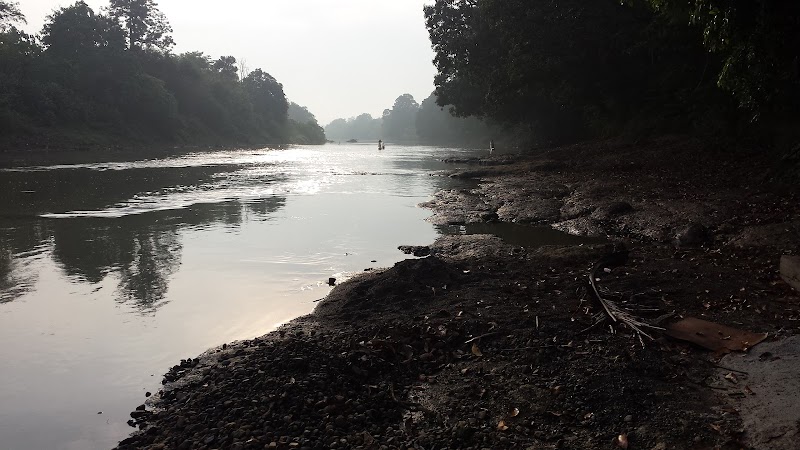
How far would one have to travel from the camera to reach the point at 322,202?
72.5 ft

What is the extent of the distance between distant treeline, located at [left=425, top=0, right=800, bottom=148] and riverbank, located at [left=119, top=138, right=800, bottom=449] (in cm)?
353

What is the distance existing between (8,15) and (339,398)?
245 feet

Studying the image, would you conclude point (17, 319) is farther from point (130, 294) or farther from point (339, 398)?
point (339, 398)

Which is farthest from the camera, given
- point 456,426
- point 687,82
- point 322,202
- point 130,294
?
point 687,82

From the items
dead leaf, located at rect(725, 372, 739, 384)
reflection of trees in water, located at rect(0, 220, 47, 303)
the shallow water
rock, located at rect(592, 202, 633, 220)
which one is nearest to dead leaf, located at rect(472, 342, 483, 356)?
dead leaf, located at rect(725, 372, 739, 384)

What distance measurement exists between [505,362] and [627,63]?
3136 centimetres

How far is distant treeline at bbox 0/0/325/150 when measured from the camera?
55406 mm

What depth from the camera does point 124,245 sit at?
519 inches

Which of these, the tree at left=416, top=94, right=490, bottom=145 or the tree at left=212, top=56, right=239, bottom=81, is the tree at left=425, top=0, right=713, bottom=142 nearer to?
the tree at left=416, top=94, right=490, bottom=145

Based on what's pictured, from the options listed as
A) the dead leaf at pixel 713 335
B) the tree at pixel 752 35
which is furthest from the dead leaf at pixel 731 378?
the tree at pixel 752 35

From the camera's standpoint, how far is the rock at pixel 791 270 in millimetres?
7268

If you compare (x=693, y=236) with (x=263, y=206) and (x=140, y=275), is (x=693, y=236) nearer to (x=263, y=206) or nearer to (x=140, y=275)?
(x=140, y=275)

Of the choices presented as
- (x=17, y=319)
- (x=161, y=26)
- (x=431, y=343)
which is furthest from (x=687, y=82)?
(x=161, y=26)

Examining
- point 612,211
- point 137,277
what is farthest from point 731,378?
point 612,211
